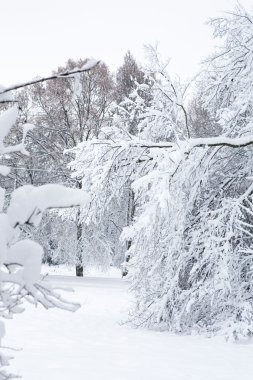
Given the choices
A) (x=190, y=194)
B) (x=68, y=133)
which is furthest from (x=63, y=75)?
(x=68, y=133)

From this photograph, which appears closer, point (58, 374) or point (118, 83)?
point (58, 374)

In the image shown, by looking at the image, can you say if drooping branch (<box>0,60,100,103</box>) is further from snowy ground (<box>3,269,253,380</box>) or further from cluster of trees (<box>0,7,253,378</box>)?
cluster of trees (<box>0,7,253,378</box>)

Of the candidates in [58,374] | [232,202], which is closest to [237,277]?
[232,202]

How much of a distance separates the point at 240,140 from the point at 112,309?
191 inches

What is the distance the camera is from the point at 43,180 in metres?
20.3

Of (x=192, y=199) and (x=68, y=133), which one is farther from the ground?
(x=68, y=133)

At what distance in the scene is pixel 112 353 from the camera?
575cm

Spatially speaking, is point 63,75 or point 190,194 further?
point 190,194

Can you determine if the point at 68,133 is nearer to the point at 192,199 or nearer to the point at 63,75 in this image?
the point at 192,199

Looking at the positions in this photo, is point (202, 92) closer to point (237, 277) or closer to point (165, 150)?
point (165, 150)

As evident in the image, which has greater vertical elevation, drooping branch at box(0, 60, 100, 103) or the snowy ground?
drooping branch at box(0, 60, 100, 103)

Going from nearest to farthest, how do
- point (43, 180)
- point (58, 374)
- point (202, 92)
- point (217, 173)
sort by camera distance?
point (58, 374)
point (217, 173)
point (202, 92)
point (43, 180)

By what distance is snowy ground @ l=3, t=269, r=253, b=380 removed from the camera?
4.86 m

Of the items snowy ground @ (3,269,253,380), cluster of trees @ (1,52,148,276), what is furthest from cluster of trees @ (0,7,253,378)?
cluster of trees @ (1,52,148,276)
